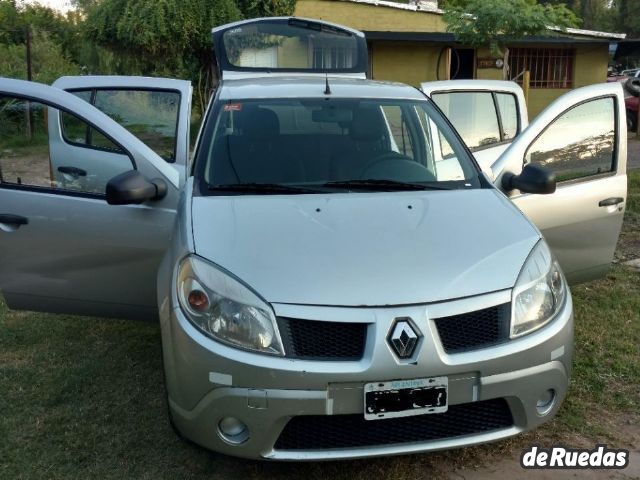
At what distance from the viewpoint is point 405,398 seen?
247 centimetres

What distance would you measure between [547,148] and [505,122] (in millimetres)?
1422

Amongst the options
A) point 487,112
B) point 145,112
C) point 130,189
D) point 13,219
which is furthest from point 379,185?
point 487,112

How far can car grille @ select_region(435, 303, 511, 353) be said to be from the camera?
252cm

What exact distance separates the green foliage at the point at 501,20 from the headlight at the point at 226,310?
865cm

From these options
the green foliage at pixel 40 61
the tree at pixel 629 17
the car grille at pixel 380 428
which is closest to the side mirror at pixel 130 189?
the car grille at pixel 380 428

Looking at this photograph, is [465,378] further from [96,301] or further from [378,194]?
[96,301]

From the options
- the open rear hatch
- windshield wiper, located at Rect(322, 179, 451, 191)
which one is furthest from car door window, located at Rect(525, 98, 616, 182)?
the open rear hatch

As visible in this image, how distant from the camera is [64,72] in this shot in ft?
68.6

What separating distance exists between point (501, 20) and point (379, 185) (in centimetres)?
768

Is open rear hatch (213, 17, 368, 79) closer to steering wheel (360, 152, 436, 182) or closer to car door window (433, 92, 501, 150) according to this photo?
car door window (433, 92, 501, 150)

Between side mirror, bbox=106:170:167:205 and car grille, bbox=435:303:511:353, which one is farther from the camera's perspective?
side mirror, bbox=106:170:167:205

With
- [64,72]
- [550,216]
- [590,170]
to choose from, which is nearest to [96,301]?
[550,216]

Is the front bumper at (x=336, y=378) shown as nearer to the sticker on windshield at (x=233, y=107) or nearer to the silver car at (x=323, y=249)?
the silver car at (x=323, y=249)

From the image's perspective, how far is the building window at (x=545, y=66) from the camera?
18.5 metres
